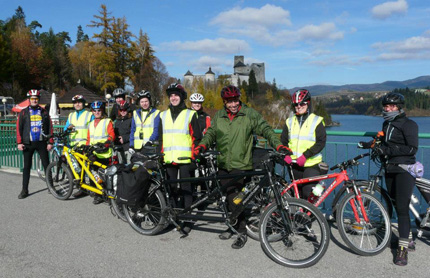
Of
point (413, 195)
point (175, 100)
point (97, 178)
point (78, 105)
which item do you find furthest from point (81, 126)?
point (413, 195)

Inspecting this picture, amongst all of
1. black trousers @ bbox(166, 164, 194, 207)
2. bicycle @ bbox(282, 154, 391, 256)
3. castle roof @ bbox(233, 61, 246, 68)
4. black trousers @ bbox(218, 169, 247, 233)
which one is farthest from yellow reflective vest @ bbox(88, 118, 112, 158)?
castle roof @ bbox(233, 61, 246, 68)

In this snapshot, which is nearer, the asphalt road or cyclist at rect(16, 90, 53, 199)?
the asphalt road

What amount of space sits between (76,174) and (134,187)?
2138mm

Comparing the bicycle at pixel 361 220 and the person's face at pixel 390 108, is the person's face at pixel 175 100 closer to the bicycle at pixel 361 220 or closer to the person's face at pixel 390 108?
the bicycle at pixel 361 220

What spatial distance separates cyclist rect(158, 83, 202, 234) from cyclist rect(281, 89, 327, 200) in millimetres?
1328

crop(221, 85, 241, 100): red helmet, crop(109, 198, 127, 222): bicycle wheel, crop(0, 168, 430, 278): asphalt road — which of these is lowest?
crop(0, 168, 430, 278): asphalt road

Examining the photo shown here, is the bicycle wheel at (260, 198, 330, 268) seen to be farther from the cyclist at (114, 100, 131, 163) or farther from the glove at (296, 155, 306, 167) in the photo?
the cyclist at (114, 100, 131, 163)

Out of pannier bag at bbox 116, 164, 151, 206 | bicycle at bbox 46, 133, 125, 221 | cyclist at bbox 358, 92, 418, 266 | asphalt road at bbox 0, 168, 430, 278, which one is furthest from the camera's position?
bicycle at bbox 46, 133, 125, 221

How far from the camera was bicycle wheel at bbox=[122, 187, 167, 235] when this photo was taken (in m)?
4.61

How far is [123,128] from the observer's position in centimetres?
691

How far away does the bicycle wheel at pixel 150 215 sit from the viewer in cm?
461

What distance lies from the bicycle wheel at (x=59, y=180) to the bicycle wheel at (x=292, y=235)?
3.88m

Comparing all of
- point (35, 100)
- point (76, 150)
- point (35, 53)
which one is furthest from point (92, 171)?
point (35, 53)

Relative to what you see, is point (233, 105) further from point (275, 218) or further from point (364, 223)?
point (364, 223)
